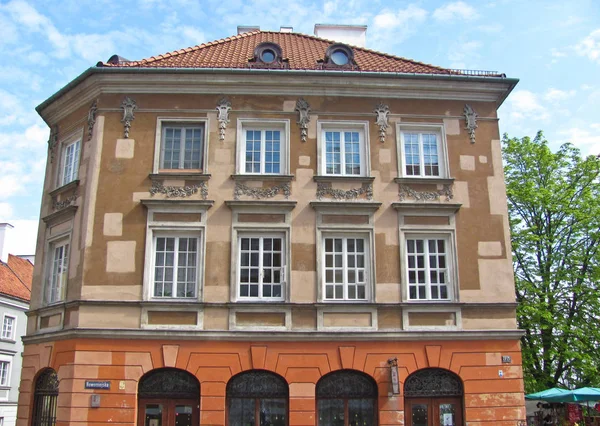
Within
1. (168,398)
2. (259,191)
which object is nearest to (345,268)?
(259,191)

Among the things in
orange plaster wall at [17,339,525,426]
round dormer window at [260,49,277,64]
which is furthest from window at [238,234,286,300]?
round dormer window at [260,49,277,64]

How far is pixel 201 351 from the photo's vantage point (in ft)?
50.4

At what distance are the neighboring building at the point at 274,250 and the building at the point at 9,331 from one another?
20477 millimetres

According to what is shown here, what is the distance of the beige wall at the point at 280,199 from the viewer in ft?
52.1

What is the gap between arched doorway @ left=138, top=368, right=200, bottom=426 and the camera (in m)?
15.1

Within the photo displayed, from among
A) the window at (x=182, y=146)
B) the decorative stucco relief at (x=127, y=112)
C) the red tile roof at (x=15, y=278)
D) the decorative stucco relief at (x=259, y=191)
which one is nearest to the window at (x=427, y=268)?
the decorative stucco relief at (x=259, y=191)

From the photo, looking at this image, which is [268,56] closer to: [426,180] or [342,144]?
[342,144]

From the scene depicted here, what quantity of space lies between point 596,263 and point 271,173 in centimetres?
1521

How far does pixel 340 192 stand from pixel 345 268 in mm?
2074

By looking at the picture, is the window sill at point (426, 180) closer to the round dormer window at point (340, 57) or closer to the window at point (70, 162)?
the round dormer window at point (340, 57)

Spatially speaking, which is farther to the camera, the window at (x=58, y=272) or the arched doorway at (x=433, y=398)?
the window at (x=58, y=272)

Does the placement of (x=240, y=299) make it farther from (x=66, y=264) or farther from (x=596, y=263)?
(x=596, y=263)

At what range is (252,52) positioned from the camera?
19000 mm

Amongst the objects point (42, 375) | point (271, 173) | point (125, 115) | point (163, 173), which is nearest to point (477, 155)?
point (271, 173)
